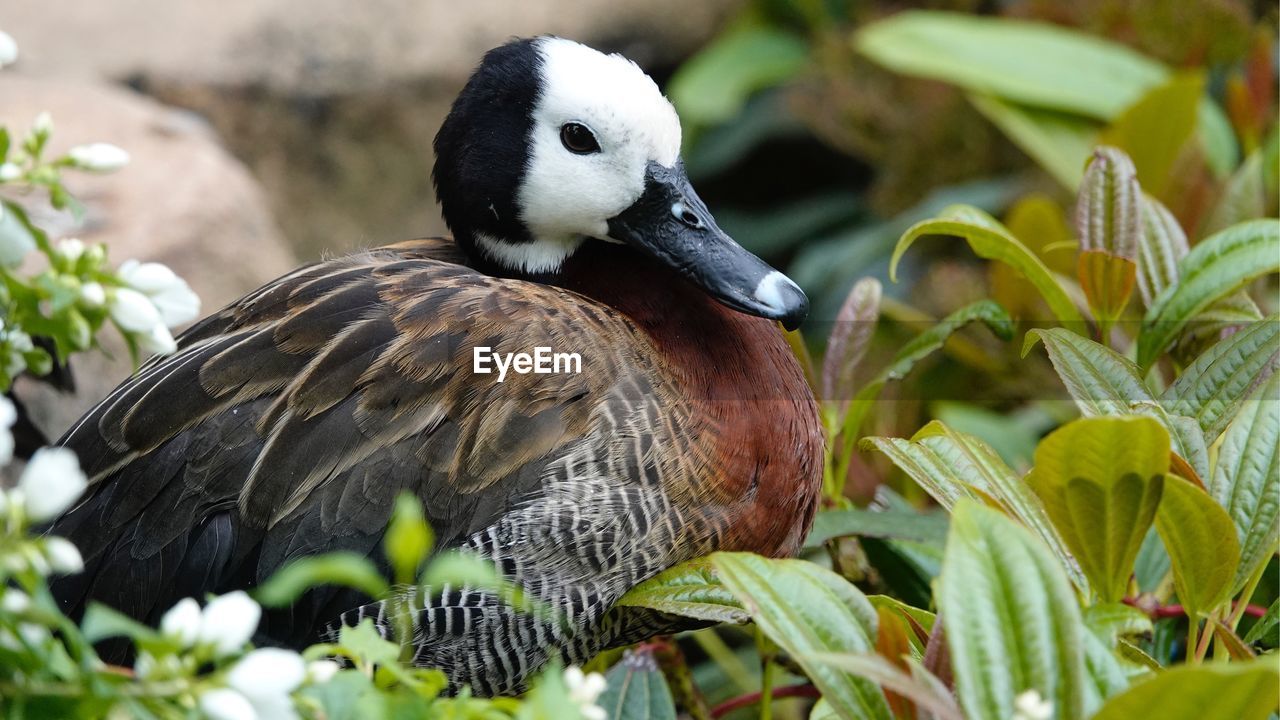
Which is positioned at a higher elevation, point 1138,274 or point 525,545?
point 1138,274

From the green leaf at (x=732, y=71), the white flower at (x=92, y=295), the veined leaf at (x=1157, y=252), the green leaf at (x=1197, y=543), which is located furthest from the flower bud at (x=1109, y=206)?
the green leaf at (x=732, y=71)

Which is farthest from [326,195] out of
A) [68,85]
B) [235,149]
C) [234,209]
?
[234,209]

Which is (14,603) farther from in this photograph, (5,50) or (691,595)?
(691,595)

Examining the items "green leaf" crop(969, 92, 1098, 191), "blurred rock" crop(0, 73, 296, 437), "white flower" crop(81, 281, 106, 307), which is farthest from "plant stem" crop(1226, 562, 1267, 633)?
"green leaf" crop(969, 92, 1098, 191)

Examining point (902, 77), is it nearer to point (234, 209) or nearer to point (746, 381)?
point (234, 209)

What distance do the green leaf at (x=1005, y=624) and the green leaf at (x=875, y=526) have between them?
Result: 0.49 m

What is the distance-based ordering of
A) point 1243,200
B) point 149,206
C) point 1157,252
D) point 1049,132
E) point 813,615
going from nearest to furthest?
point 813,615 < point 1157,252 < point 1243,200 < point 149,206 < point 1049,132

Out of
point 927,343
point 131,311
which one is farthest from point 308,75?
point 131,311

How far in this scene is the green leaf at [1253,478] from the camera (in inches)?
32.1

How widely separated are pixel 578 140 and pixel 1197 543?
0.62 metres

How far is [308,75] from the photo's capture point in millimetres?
2592

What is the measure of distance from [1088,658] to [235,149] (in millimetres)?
2189

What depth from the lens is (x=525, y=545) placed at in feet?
3.31

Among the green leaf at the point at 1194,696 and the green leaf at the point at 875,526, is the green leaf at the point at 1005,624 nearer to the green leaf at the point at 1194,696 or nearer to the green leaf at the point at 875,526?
the green leaf at the point at 1194,696
